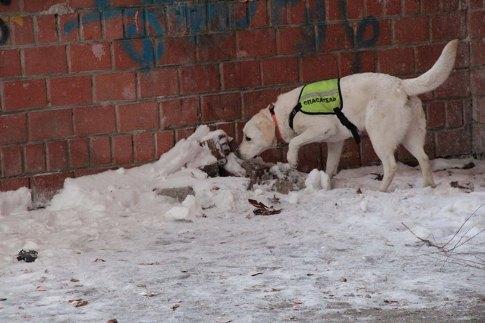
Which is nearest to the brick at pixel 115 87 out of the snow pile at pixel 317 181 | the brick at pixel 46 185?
the brick at pixel 46 185

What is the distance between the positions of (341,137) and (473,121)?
1.79m

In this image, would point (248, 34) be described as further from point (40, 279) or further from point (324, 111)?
point (40, 279)

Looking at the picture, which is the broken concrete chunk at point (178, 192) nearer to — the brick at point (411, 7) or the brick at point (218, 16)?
the brick at point (218, 16)

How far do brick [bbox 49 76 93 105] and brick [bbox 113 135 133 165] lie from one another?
424mm

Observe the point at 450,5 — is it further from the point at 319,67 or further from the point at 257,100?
the point at 257,100

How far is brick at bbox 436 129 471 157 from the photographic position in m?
8.54

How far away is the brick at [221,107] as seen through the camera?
25.6 ft

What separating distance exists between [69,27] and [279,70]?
191cm

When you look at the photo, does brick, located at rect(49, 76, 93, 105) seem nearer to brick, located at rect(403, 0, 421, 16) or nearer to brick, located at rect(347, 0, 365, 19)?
brick, located at rect(347, 0, 365, 19)

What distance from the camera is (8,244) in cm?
596

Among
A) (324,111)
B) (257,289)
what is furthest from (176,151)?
(257,289)

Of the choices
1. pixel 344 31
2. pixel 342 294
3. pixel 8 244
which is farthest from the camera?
pixel 344 31

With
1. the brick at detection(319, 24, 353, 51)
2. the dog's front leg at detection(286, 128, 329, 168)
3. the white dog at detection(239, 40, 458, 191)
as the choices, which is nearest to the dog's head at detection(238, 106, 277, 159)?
the white dog at detection(239, 40, 458, 191)

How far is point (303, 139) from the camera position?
7.41 metres
